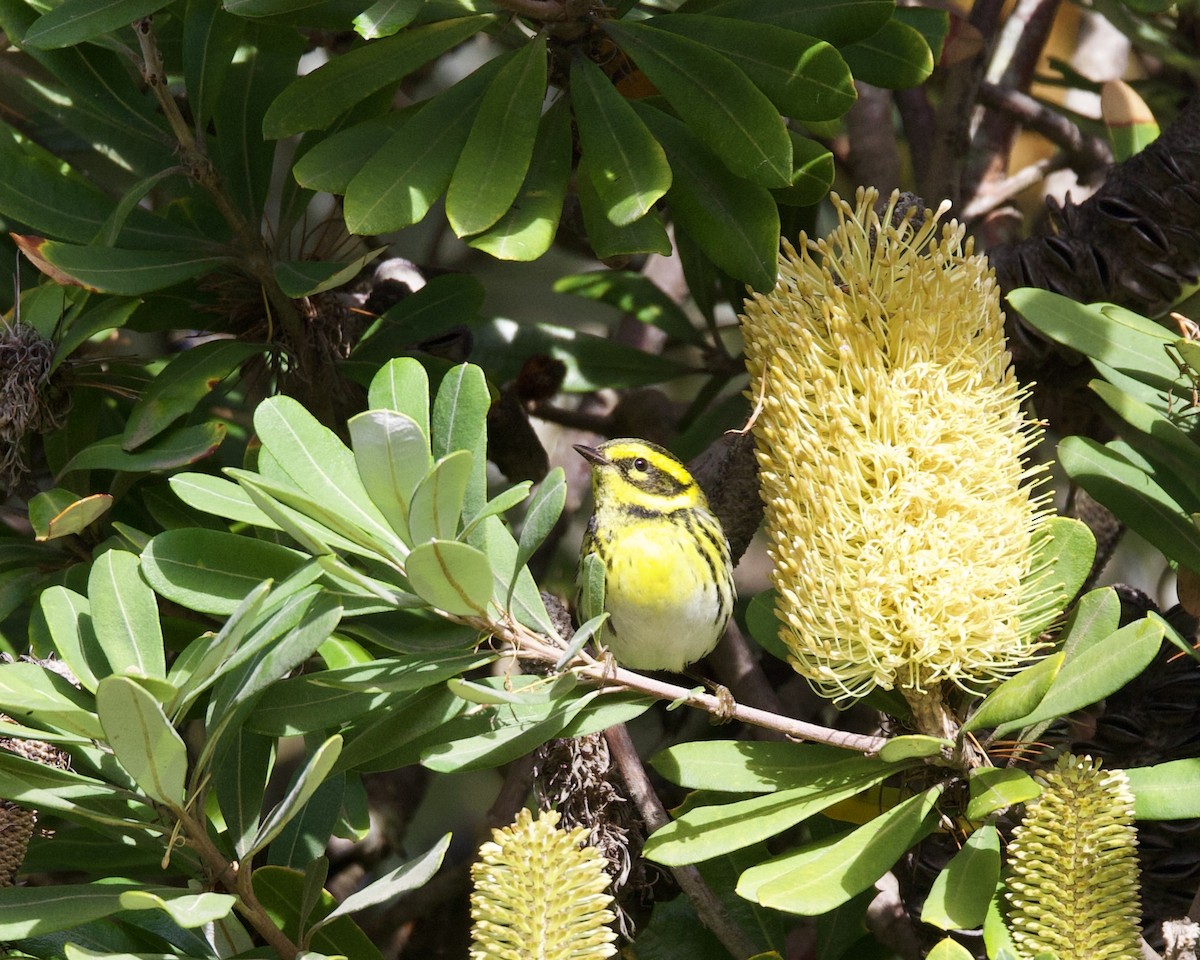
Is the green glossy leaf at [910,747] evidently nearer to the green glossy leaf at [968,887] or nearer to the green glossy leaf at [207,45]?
the green glossy leaf at [968,887]

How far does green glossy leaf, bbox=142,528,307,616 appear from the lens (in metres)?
1.22

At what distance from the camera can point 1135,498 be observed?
1402 millimetres

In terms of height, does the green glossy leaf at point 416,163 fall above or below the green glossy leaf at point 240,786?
above

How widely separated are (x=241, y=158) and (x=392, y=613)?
849 millimetres

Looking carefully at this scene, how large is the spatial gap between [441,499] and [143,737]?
1.02 ft

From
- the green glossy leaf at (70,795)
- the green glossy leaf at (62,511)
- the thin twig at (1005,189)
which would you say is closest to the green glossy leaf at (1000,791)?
the green glossy leaf at (70,795)

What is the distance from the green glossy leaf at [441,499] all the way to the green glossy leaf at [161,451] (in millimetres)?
568

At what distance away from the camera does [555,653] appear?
47.4 inches

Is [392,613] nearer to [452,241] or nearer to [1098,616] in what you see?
[1098,616]

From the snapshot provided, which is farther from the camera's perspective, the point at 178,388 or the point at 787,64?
the point at 178,388

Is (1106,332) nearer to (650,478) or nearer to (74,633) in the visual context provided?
(650,478)

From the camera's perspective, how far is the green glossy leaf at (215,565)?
1222 millimetres

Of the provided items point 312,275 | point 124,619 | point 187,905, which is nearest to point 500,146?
point 312,275

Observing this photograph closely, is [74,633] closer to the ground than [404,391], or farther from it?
closer to the ground
